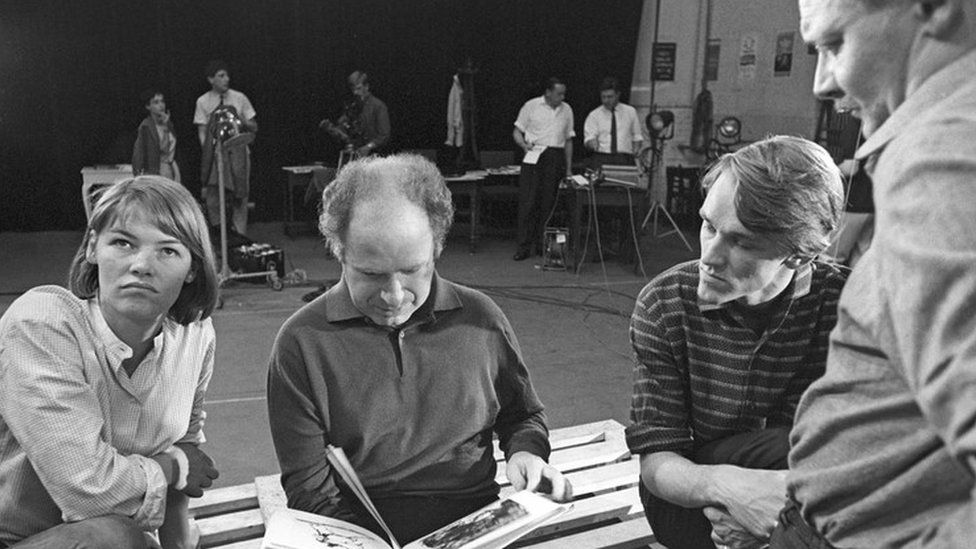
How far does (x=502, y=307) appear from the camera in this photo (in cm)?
579

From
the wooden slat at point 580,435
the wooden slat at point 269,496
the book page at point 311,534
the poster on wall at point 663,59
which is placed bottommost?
the wooden slat at point 580,435

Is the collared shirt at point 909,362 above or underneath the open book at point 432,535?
above

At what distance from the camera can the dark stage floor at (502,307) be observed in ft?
11.9

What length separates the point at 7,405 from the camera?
1483 mm

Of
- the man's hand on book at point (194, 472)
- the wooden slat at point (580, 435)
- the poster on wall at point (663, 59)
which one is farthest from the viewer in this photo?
the poster on wall at point (663, 59)

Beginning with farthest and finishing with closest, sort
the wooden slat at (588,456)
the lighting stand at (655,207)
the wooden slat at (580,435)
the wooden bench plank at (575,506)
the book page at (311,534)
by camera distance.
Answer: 1. the lighting stand at (655,207)
2. the wooden slat at (580,435)
3. the wooden slat at (588,456)
4. the wooden bench plank at (575,506)
5. the book page at (311,534)

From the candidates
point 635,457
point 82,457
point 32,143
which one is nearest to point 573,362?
point 635,457

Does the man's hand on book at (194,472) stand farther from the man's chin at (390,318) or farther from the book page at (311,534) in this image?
the man's chin at (390,318)

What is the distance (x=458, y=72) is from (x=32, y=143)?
15.9 ft

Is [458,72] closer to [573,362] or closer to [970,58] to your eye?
[573,362]

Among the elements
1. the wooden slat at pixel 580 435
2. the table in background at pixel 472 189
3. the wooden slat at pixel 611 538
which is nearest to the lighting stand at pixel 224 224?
the table in background at pixel 472 189

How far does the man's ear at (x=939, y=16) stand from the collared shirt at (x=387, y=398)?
117 centimetres

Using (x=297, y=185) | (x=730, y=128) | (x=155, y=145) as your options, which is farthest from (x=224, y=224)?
(x=730, y=128)

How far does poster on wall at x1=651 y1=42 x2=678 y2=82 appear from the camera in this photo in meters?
10.9
